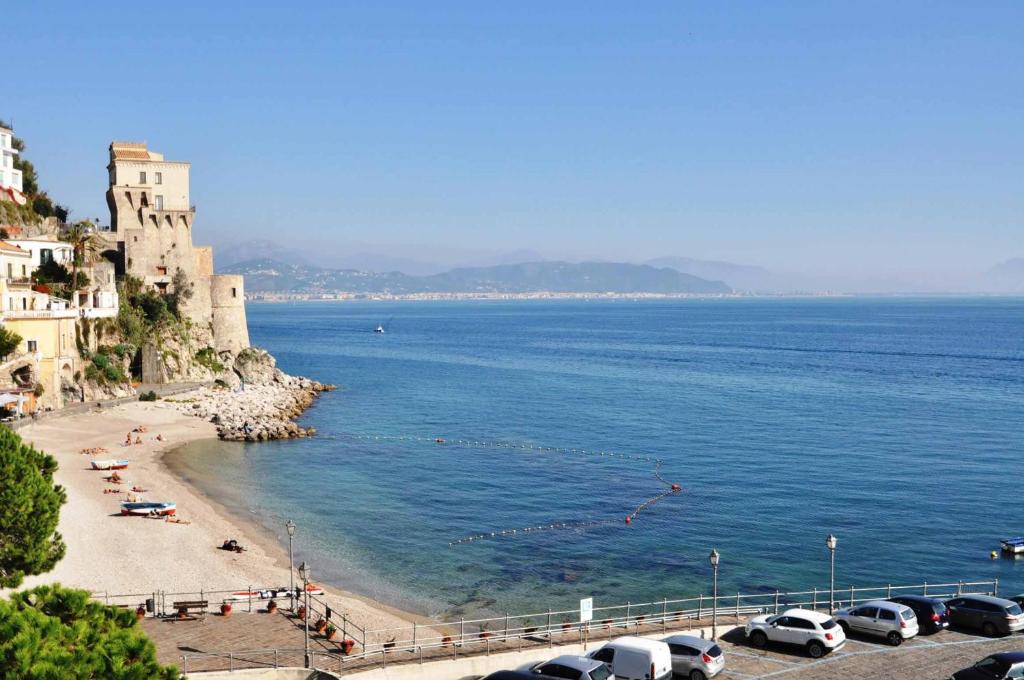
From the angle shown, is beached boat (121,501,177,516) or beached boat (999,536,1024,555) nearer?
beached boat (999,536,1024,555)

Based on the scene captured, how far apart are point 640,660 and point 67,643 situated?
43.3 feet

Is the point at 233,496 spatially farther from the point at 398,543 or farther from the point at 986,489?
the point at 986,489

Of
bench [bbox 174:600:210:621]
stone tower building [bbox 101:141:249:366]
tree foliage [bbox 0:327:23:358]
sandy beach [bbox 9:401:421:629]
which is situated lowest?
sandy beach [bbox 9:401:421:629]

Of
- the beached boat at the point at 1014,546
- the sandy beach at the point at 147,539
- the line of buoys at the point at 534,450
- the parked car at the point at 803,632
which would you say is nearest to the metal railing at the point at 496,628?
the parked car at the point at 803,632

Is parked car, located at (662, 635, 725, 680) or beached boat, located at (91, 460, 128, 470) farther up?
parked car, located at (662, 635, 725, 680)

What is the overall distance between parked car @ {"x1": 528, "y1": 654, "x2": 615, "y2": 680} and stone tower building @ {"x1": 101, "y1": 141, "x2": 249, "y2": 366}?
7227 centimetres

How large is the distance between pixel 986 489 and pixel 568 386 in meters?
57.3

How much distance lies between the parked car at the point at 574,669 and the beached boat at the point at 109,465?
126 ft

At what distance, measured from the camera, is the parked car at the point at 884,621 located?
25375mm

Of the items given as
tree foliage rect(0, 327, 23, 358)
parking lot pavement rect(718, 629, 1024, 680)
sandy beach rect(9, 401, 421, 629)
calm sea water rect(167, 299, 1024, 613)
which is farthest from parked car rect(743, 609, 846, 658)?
tree foliage rect(0, 327, 23, 358)

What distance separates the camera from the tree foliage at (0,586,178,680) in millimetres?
13562

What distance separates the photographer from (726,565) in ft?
128

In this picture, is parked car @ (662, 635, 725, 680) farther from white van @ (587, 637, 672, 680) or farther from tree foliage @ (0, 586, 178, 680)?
tree foliage @ (0, 586, 178, 680)

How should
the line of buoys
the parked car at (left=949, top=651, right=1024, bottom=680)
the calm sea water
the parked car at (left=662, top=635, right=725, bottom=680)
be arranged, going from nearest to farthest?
the parked car at (left=949, top=651, right=1024, bottom=680) → the parked car at (left=662, top=635, right=725, bottom=680) → the calm sea water → the line of buoys
